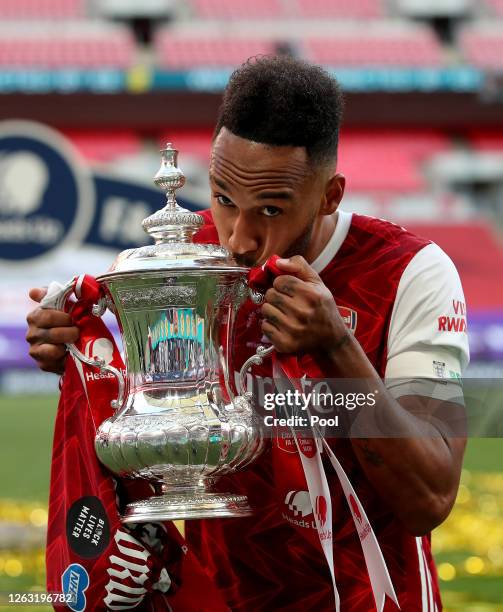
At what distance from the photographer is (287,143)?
1.68m

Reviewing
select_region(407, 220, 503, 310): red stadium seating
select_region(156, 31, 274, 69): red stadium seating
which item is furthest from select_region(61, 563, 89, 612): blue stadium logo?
select_region(156, 31, 274, 69): red stadium seating

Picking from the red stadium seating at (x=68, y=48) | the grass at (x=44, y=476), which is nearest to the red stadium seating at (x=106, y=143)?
the red stadium seating at (x=68, y=48)

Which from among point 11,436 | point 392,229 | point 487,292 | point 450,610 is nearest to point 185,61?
point 487,292

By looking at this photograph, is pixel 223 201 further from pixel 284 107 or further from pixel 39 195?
pixel 39 195

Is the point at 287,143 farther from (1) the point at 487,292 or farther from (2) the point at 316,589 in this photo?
(1) the point at 487,292

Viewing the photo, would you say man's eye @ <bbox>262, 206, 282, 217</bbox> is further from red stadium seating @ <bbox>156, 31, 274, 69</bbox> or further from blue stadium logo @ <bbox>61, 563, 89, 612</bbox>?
red stadium seating @ <bbox>156, 31, 274, 69</bbox>

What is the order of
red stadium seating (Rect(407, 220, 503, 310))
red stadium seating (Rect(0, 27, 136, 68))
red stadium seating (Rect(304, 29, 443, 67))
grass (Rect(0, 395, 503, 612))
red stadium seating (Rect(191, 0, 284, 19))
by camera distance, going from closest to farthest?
grass (Rect(0, 395, 503, 612)), red stadium seating (Rect(407, 220, 503, 310)), red stadium seating (Rect(0, 27, 136, 68)), red stadium seating (Rect(304, 29, 443, 67)), red stadium seating (Rect(191, 0, 284, 19))

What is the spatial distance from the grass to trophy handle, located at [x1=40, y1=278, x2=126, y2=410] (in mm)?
343

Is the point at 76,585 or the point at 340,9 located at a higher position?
the point at 340,9

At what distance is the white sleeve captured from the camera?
1695 mm

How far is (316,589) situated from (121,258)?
1.97 ft

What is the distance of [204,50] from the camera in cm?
1519

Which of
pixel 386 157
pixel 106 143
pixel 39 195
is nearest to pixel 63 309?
pixel 39 195

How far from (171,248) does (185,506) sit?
1.13ft
